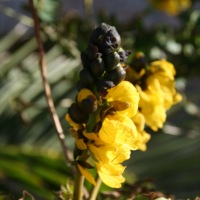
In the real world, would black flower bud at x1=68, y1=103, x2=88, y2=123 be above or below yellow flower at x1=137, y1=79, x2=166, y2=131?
below

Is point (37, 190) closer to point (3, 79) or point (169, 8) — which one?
point (3, 79)

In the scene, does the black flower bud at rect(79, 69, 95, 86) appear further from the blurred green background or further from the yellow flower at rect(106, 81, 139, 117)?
the blurred green background

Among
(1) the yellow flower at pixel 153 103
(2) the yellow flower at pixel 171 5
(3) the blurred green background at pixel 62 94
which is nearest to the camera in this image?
(1) the yellow flower at pixel 153 103

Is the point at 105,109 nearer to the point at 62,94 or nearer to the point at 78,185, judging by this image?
→ the point at 78,185

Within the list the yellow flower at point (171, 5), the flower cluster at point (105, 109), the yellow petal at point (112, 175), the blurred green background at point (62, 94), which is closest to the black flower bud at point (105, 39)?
the flower cluster at point (105, 109)

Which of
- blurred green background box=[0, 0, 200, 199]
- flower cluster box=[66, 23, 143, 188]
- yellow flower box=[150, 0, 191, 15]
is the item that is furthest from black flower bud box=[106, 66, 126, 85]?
yellow flower box=[150, 0, 191, 15]

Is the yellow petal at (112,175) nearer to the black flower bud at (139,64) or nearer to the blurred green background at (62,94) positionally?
the black flower bud at (139,64)
